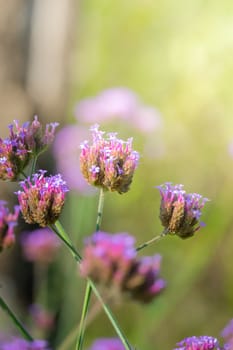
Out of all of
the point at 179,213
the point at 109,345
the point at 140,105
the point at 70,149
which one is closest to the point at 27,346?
the point at 179,213

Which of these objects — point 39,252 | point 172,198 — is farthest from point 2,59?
point 172,198

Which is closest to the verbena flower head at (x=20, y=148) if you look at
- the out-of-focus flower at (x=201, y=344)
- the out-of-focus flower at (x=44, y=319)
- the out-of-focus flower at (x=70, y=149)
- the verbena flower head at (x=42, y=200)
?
the verbena flower head at (x=42, y=200)

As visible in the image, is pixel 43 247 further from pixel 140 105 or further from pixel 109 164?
pixel 109 164


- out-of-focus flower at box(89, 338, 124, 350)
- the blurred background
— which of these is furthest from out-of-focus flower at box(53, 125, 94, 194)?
out-of-focus flower at box(89, 338, 124, 350)

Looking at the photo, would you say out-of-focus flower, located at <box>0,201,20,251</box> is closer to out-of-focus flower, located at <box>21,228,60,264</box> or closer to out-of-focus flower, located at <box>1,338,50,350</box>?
out-of-focus flower, located at <box>1,338,50,350</box>

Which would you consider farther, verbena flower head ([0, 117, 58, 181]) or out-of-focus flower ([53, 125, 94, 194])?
out-of-focus flower ([53, 125, 94, 194])
